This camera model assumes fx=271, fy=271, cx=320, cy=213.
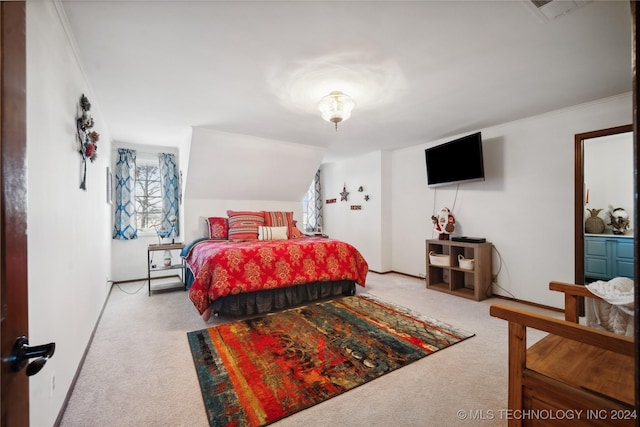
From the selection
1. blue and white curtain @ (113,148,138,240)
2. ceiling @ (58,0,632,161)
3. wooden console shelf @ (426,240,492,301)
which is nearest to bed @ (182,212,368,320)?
wooden console shelf @ (426,240,492,301)

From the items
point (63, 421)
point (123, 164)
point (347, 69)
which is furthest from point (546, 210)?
point (123, 164)

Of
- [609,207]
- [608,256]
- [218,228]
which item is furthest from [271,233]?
[609,207]

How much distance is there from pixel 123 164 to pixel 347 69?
4118 millimetres

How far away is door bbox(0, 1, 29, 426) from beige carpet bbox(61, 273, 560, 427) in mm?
1229

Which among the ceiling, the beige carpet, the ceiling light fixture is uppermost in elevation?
the ceiling

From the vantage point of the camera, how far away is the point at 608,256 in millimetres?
4188

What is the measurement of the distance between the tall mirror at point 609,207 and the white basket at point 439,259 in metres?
2.11

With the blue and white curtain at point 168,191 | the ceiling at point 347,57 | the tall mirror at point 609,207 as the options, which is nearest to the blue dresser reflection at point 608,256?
the tall mirror at point 609,207

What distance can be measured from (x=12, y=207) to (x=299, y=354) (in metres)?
2.02

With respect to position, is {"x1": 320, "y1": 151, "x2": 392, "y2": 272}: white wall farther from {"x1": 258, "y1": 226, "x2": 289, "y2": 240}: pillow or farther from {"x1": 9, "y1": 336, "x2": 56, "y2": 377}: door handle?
{"x1": 9, "y1": 336, "x2": 56, "y2": 377}: door handle

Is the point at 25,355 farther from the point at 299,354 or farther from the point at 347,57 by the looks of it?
the point at 347,57

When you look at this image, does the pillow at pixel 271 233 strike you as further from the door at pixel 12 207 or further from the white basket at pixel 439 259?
the door at pixel 12 207

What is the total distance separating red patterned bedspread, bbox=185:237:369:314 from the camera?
2770 millimetres

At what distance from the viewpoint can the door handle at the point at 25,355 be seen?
0.54m
